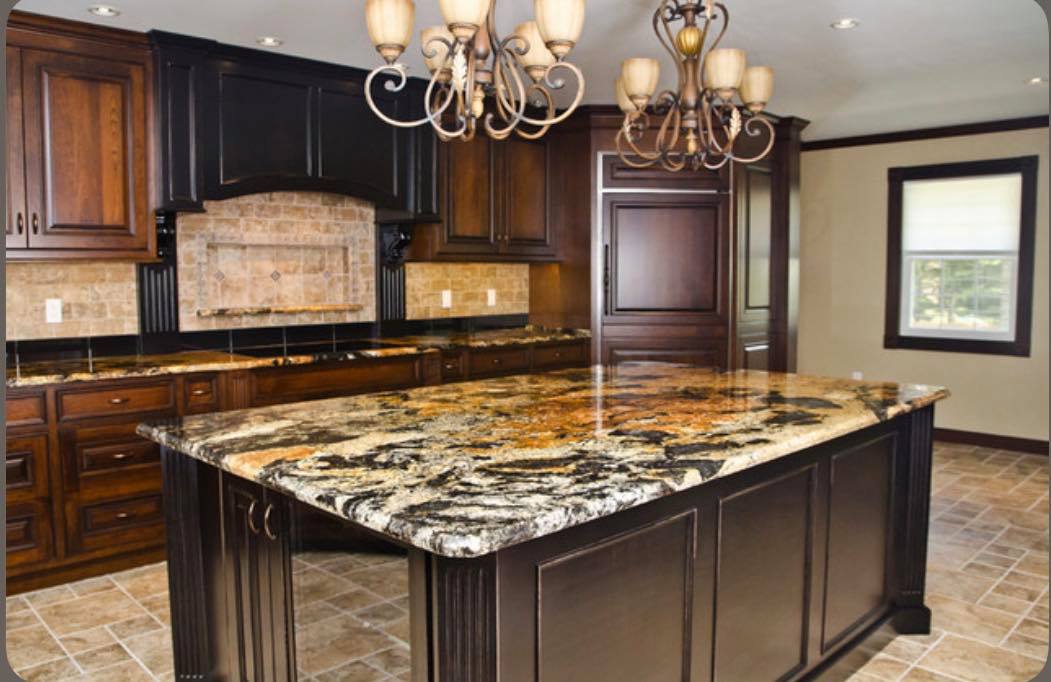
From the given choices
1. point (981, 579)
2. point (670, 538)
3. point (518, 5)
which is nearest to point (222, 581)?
point (670, 538)

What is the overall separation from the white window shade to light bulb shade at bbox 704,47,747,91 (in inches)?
162

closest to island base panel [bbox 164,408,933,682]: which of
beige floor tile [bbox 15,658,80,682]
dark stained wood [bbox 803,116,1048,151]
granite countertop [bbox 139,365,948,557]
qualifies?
granite countertop [bbox 139,365,948,557]

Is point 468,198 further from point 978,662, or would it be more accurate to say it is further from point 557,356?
point 978,662

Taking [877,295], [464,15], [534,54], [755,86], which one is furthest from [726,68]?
[877,295]

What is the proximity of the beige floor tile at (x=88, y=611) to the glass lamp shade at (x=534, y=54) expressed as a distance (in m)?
2.50

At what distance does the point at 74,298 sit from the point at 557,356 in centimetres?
280

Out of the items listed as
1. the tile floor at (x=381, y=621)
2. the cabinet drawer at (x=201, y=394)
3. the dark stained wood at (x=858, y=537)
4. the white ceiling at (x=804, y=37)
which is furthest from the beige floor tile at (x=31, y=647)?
the dark stained wood at (x=858, y=537)

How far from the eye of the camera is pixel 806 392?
2.89 m

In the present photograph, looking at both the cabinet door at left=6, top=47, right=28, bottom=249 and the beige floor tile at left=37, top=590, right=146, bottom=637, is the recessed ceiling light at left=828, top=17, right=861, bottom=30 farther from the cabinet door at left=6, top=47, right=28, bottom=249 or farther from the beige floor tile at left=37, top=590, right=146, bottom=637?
the beige floor tile at left=37, top=590, right=146, bottom=637

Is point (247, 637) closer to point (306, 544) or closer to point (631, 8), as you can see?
point (306, 544)

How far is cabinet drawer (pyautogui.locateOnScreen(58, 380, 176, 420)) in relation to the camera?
3.47 m

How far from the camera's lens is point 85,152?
3682 millimetres

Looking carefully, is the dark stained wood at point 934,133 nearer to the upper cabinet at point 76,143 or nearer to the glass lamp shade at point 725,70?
the glass lamp shade at point 725,70

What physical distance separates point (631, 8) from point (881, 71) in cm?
194
